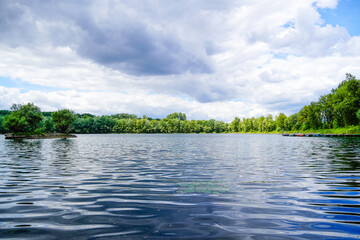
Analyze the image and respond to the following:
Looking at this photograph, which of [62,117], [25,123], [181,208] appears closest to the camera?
[181,208]

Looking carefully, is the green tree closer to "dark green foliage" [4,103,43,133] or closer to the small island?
the small island

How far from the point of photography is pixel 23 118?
96875mm

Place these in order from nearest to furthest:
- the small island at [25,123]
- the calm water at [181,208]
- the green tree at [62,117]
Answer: the calm water at [181,208], the small island at [25,123], the green tree at [62,117]

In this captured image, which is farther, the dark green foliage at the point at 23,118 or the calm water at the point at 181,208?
the dark green foliage at the point at 23,118

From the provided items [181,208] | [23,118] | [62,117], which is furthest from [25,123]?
[181,208]

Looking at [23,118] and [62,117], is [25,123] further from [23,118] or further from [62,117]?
[62,117]

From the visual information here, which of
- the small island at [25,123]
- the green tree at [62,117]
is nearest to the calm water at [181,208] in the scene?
the small island at [25,123]

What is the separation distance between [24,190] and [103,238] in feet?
28.2

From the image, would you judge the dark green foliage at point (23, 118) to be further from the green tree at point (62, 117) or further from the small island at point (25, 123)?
the green tree at point (62, 117)

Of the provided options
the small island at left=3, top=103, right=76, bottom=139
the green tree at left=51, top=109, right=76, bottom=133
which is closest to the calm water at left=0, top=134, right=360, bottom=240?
the small island at left=3, top=103, right=76, bottom=139

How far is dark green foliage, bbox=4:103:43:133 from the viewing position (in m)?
95.7

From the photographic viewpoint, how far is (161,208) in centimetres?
880

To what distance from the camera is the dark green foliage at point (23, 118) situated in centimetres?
9573

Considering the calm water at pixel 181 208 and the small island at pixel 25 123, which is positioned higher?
the small island at pixel 25 123
